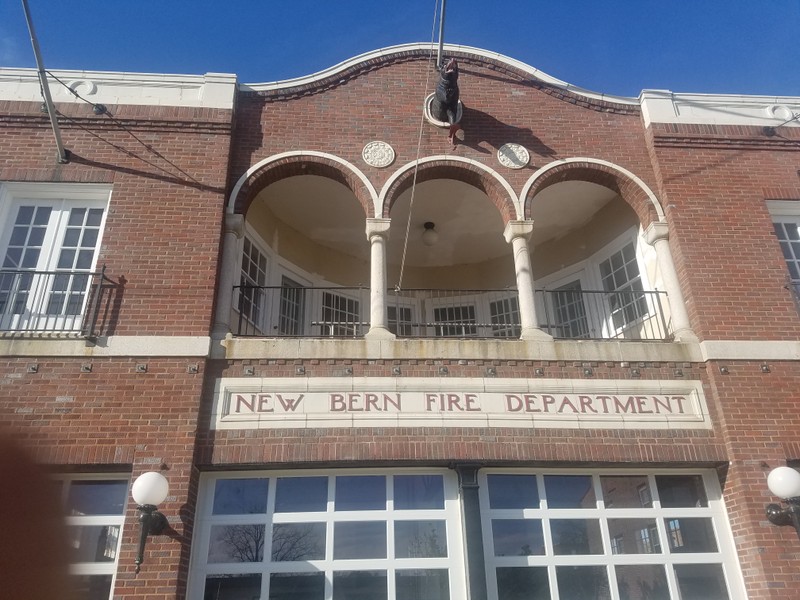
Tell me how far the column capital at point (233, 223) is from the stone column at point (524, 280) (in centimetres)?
365

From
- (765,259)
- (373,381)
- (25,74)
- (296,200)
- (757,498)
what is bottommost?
(757,498)

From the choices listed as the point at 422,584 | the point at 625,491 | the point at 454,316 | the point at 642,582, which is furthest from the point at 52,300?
the point at 642,582

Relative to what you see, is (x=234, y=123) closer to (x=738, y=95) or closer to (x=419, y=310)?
(x=419, y=310)

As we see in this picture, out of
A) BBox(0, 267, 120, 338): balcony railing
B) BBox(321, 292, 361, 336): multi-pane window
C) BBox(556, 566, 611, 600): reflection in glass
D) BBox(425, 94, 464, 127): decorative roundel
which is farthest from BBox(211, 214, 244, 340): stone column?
BBox(556, 566, 611, 600): reflection in glass

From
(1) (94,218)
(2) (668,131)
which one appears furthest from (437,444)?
(2) (668,131)

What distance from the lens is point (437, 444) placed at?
6.75 meters

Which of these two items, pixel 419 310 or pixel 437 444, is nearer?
pixel 437 444

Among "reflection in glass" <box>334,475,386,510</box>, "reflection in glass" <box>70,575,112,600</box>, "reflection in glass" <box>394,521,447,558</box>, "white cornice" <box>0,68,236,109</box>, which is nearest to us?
"reflection in glass" <box>70,575,112,600</box>

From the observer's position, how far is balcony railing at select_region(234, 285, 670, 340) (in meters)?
8.80

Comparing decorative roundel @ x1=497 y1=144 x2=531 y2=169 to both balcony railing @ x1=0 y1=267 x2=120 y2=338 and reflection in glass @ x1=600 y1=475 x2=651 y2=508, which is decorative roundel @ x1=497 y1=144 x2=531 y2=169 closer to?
reflection in glass @ x1=600 y1=475 x2=651 y2=508

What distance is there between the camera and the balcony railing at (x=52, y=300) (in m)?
7.16

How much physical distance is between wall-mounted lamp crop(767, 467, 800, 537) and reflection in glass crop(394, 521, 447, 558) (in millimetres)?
3567

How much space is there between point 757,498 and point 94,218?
8.83 meters

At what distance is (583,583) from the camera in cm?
652
